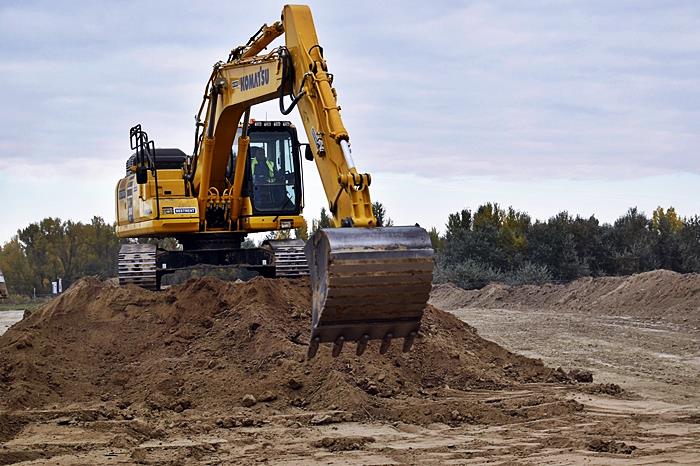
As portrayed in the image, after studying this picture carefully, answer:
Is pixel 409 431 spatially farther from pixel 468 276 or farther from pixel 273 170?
pixel 468 276

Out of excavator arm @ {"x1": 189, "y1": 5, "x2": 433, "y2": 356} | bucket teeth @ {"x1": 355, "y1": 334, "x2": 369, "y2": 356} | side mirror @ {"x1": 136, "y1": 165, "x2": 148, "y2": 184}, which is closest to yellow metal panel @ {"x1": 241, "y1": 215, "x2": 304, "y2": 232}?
side mirror @ {"x1": 136, "y1": 165, "x2": 148, "y2": 184}

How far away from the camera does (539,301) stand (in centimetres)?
2852

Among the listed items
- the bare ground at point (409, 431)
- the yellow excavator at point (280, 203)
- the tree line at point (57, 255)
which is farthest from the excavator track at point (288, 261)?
the tree line at point (57, 255)

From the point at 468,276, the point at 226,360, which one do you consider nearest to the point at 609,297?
the point at 468,276

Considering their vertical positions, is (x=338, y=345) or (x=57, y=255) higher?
(x=57, y=255)

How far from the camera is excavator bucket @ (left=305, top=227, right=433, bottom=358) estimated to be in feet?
31.0

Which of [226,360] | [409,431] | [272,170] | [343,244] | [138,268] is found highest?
[272,170]

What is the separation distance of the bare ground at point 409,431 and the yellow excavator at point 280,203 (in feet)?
2.98

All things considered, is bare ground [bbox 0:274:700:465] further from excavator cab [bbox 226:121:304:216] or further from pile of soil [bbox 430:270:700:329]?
pile of soil [bbox 430:270:700:329]

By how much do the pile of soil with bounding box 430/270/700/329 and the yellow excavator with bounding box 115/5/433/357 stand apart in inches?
364

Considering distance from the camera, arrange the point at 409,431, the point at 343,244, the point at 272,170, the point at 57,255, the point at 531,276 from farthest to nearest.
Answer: the point at 57,255, the point at 531,276, the point at 272,170, the point at 409,431, the point at 343,244

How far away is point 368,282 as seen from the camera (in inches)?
376

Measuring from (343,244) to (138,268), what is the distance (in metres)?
8.41

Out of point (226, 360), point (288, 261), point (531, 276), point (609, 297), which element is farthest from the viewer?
point (531, 276)
